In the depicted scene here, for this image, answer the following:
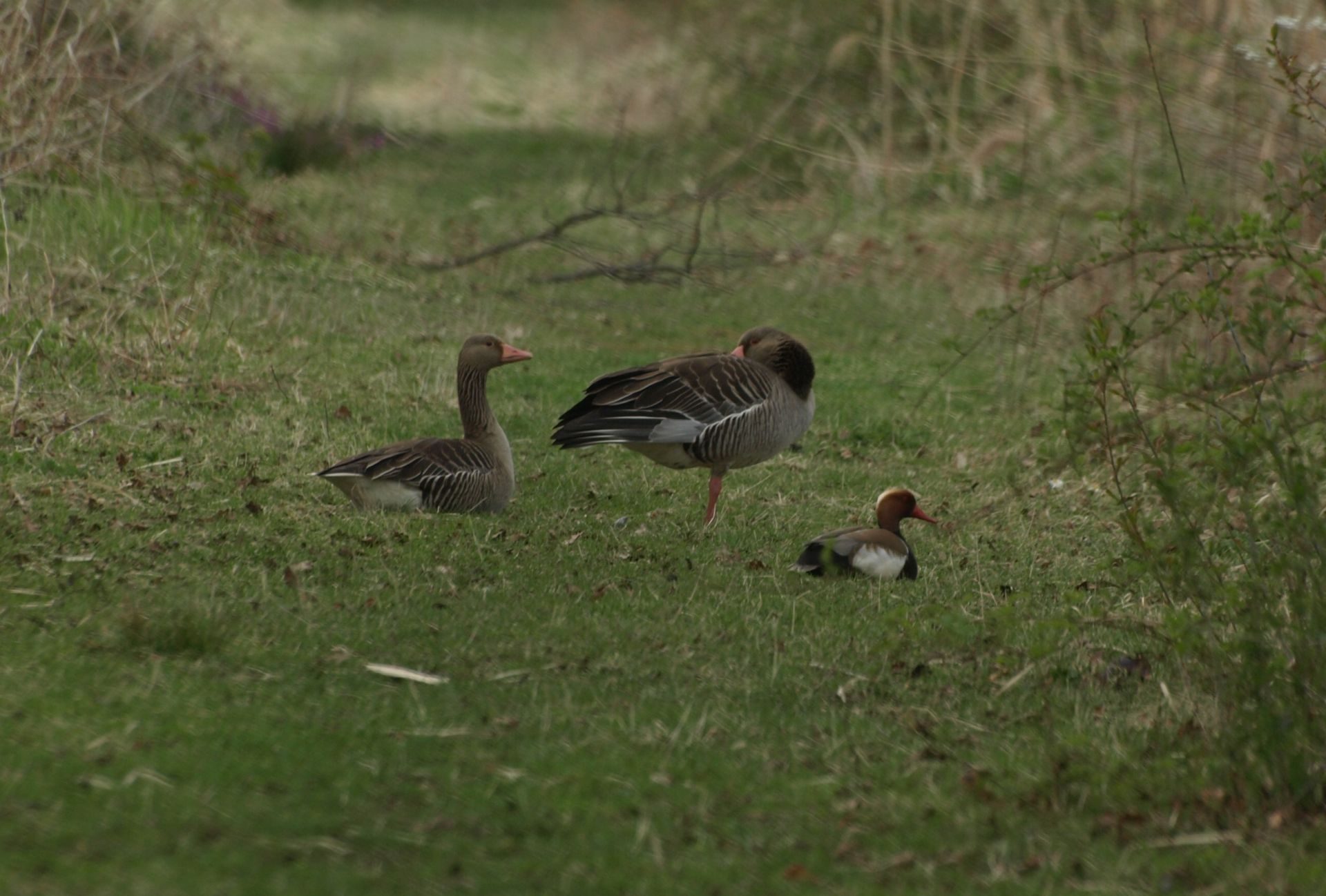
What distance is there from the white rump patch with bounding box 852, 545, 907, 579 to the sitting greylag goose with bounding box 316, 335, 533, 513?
2.00 m

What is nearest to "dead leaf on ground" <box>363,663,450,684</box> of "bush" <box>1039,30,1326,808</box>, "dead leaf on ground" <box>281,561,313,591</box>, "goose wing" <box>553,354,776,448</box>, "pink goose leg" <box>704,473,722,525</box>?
"dead leaf on ground" <box>281,561,313,591</box>

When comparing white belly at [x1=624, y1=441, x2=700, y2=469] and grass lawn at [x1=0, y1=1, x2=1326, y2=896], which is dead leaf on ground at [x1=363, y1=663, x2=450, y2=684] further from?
white belly at [x1=624, y1=441, x2=700, y2=469]

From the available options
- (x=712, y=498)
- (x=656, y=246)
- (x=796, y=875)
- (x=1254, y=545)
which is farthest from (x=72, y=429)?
(x=656, y=246)

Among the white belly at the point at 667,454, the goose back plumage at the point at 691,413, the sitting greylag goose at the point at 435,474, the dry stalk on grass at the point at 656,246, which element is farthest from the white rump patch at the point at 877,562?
the dry stalk on grass at the point at 656,246

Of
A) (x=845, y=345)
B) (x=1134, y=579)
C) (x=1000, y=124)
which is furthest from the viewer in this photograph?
(x=1000, y=124)

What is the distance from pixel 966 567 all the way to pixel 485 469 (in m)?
2.47

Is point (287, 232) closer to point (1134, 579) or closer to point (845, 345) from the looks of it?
point (845, 345)

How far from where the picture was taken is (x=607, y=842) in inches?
180

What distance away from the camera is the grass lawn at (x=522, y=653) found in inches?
178

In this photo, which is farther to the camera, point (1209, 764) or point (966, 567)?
point (966, 567)

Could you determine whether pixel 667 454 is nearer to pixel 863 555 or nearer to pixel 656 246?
pixel 863 555

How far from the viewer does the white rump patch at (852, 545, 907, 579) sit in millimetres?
7270

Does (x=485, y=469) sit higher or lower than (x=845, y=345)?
higher

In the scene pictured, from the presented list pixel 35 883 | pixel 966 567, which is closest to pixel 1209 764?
pixel 966 567
